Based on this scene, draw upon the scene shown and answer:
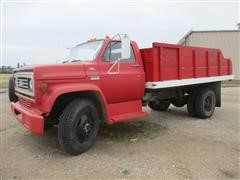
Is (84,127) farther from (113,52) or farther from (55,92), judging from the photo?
(113,52)

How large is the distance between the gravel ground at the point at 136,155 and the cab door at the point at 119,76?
0.95 m

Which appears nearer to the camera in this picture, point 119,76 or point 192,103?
point 119,76

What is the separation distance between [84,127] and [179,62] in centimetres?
316

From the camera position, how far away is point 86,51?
19.7 feet

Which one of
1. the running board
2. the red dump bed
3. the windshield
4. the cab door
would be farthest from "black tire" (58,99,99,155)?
the red dump bed

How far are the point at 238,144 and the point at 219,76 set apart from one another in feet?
11.3

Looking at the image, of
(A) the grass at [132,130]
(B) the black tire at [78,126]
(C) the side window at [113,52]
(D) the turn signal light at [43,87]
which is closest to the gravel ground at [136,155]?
(A) the grass at [132,130]

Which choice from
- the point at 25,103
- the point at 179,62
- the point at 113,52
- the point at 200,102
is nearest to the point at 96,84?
the point at 113,52

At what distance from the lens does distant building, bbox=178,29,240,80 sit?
24.1 meters

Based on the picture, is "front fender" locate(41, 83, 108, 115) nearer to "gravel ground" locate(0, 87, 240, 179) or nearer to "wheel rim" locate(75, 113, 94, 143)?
"wheel rim" locate(75, 113, 94, 143)

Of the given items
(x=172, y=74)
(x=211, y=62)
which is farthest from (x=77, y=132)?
(x=211, y=62)

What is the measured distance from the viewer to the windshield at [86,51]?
5664 mm

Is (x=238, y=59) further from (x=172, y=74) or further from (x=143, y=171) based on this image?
(x=143, y=171)

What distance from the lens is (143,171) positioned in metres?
4.27
